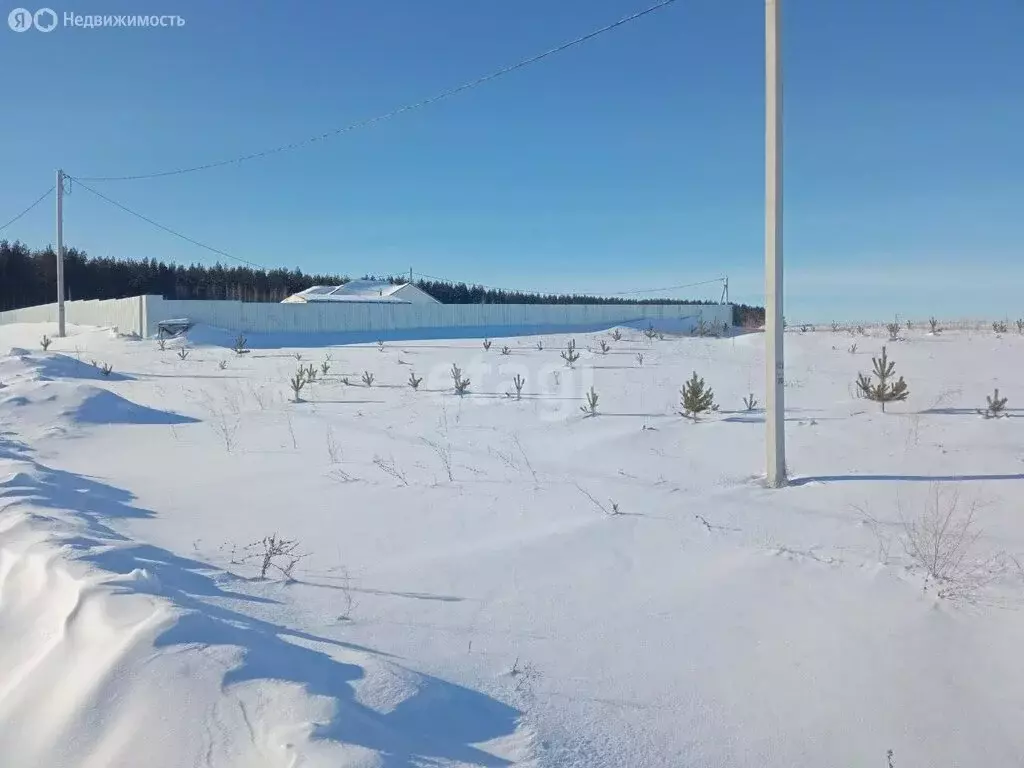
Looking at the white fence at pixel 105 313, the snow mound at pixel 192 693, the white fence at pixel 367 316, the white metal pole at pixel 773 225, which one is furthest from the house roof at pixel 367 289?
the snow mound at pixel 192 693

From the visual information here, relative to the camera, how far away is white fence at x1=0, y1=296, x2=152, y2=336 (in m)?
25.0

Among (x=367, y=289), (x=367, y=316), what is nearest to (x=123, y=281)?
(x=367, y=289)

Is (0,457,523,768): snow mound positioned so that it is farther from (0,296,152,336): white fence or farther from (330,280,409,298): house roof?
(330,280,409,298): house roof

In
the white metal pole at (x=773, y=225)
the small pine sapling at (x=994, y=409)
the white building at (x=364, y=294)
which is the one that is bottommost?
the small pine sapling at (x=994, y=409)

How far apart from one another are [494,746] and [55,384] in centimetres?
966

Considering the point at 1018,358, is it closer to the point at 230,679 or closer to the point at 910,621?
the point at 910,621

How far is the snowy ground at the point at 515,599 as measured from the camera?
243cm

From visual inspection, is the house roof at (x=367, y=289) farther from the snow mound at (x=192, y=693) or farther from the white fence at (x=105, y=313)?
the snow mound at (x=192, y=693)

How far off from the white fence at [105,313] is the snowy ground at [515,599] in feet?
60.7

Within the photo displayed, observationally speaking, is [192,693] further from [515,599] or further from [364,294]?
[364,294]

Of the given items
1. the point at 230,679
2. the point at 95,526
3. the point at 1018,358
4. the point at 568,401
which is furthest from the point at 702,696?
the point at 1018,358

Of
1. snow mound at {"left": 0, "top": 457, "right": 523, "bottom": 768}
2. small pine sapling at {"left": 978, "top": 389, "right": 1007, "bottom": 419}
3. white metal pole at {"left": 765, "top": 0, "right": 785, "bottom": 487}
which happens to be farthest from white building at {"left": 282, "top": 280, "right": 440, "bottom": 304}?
snow mound at {"left": 0, "top": 457, "right": 523, "bottom": 768}

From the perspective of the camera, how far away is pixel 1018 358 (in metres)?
13.9

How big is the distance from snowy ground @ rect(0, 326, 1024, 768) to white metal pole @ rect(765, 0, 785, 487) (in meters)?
0.70
